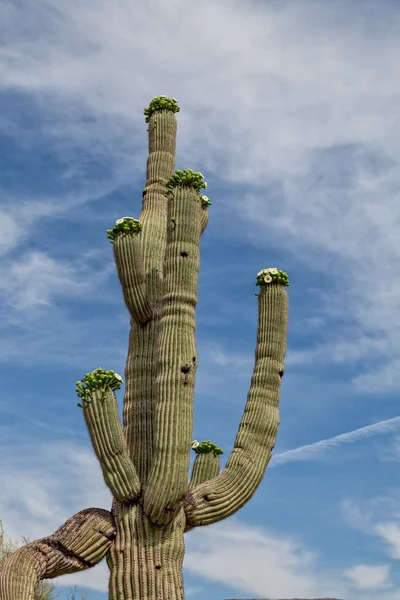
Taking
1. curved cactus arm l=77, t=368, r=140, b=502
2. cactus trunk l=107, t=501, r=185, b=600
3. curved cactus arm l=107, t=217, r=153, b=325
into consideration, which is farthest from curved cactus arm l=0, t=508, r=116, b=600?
curved cactus arm l=107, t=217, r=153, b=325

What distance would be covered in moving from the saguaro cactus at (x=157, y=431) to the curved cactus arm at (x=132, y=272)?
0.04 ft

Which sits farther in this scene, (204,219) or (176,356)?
(204,219)

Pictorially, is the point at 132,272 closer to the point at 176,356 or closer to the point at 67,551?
the point at 176,356

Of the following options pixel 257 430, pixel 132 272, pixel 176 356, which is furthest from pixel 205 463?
pixel 132 272

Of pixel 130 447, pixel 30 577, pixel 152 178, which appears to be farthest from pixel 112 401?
pixel 152 178

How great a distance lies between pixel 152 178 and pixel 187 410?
3900 mm

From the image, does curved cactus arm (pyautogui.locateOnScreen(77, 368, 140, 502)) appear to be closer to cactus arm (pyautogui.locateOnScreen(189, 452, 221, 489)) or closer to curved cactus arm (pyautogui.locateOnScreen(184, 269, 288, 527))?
curved cactus arm (pyautogui.locateOnScreen(184, 269, 288, 527))

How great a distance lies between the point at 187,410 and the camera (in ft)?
29.4

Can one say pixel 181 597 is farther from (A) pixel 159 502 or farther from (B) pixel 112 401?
(B) pixel 112 401

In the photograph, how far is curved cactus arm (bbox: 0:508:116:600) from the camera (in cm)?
884

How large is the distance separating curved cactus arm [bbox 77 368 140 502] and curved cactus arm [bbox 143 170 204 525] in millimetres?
268

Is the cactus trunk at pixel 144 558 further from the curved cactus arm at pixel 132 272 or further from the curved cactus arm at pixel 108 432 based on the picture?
the curved cactus arm at pixel 132 272

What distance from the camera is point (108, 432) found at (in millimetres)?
8812

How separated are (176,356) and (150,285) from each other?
55.3 inches
